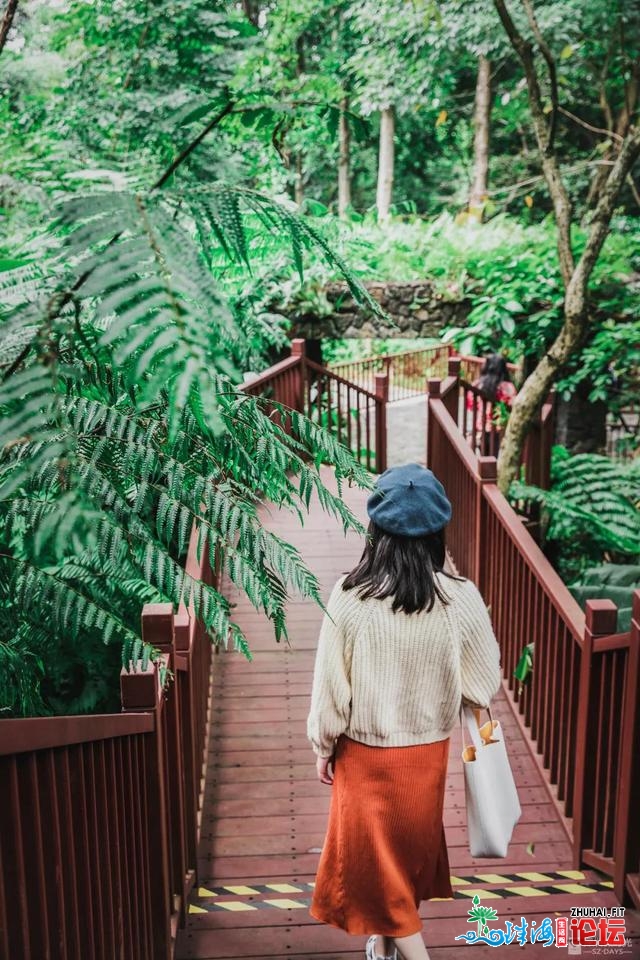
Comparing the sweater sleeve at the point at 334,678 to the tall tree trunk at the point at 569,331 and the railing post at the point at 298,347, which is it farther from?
the railing post at the point at 298,347

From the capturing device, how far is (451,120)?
20.2 m

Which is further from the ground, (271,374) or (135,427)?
(135,427)

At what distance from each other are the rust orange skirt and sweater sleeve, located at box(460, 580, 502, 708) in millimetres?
182

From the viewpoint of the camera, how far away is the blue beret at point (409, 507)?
2391 millimetres

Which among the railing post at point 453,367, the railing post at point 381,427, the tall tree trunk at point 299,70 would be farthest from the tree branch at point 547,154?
the tall tree trunk at point 299,70

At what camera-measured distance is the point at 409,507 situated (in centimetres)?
239

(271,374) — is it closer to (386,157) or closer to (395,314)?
(395,314)

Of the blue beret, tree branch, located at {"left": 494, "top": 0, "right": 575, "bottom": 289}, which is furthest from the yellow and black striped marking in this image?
tree branch, located at {"left": 494, "top": 0, "right": 575, "bottom": 289}

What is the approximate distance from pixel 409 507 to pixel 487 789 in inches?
35.6

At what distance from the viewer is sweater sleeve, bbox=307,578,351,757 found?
8.07 feet

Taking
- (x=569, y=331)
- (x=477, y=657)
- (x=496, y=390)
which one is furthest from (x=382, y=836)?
(x=496, y=390)

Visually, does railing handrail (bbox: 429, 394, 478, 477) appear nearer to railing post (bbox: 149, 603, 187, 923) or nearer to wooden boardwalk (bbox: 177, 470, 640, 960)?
wooden boardwalk (bbox: 177, 470, 640, 960)

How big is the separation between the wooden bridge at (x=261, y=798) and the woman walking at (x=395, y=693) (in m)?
0.51

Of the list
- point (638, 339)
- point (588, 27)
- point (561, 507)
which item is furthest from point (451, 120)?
point (561, 507)
